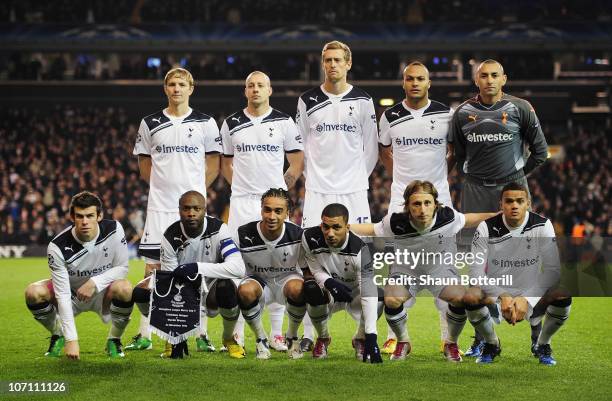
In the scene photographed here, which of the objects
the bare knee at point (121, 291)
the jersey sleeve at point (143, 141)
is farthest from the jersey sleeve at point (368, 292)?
the jersey sleeve at point (143, 141)

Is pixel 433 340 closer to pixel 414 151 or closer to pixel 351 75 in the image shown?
pixel 414 151

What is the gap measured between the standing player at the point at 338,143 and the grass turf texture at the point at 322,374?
4.20 feet

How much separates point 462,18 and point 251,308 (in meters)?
25.9

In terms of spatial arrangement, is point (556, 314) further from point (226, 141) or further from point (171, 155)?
point (171, 155)

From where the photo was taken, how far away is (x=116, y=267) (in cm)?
708

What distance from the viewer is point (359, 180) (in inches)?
311

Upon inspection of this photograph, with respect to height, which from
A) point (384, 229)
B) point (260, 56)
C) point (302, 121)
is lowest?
point (384, 229)

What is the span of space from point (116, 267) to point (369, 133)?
8.24 feet

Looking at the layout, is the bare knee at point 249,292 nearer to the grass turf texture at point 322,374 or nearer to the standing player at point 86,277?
the grass turf texture at point 322,374

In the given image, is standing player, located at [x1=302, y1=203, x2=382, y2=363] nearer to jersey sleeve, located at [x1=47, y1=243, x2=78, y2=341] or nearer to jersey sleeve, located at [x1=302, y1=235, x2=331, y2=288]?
jersey sleeve, located at [x1=302, y1=235, x2=331, y2=288]

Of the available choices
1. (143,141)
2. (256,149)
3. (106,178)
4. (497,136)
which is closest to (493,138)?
(497,136)

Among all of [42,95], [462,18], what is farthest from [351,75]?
[42,95]

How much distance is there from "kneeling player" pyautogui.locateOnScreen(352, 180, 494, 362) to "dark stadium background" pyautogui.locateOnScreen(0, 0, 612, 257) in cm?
2200

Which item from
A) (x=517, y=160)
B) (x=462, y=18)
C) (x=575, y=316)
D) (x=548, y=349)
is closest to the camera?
(x=548, y=349)
